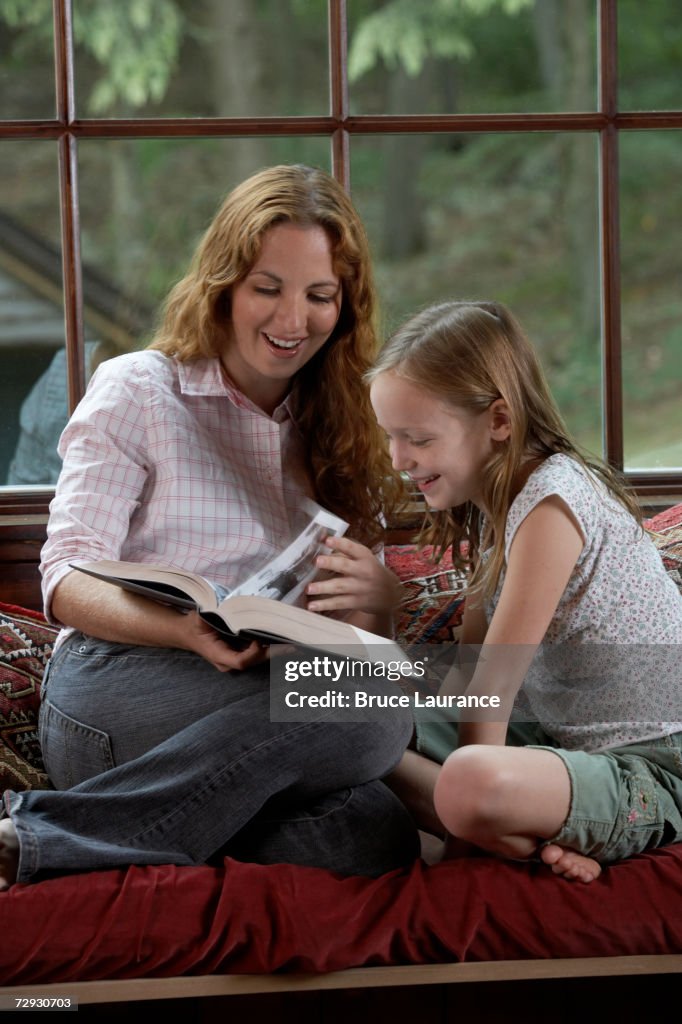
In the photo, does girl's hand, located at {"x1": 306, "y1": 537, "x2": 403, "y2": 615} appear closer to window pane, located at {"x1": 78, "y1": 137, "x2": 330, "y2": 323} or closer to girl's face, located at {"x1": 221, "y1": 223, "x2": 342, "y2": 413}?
girl's face, located at {"x1": 221, "y1": 223, "x2": 342, "y2": 413}

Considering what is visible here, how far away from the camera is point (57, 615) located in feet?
5.71

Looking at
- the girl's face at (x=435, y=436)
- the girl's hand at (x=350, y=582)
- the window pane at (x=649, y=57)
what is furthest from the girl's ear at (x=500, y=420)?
the window pane at (x=649, y=57)

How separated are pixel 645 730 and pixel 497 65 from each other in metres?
1.76

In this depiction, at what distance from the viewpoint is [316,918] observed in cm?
142

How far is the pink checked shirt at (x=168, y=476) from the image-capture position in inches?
70.3

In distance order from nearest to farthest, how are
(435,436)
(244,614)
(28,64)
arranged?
(244,614)
(435,436)
(28,64)

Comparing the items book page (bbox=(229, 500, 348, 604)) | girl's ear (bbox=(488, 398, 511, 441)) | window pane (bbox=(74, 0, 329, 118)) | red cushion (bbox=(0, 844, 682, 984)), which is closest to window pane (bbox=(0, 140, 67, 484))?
window pane (bbox=(74, 0, 329, 118))

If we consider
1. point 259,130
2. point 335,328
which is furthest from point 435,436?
point 259,130

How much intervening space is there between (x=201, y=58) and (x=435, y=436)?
135 cm

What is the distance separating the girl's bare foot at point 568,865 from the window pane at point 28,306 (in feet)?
4.86

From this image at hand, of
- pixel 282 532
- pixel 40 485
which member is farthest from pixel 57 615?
pixel 40 485

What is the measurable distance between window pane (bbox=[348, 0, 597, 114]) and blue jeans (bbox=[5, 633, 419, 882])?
5.09ft

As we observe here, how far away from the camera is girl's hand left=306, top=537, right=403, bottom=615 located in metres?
1.75

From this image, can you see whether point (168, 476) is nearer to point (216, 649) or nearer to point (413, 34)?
point (216, 649)
